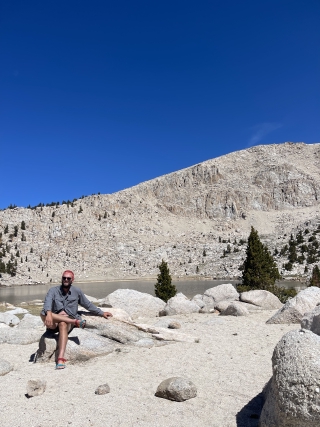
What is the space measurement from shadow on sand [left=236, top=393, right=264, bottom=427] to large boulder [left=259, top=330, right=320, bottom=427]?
1.78ft

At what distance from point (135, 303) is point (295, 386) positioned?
49.3 feet

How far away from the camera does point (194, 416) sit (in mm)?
5707

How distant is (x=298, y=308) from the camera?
13.8 m

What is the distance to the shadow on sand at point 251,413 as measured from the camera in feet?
17.8

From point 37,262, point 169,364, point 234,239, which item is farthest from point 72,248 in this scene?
point 169,364

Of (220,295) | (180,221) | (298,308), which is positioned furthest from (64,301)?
(180,221)

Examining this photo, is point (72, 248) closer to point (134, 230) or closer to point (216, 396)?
point (134, 230)

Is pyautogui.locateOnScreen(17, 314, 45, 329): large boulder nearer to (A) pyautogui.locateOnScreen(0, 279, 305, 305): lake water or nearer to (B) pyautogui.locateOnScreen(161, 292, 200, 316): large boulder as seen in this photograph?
(B) pyautogui.locateOnScreen(161, 292, 200, 316): large boulder

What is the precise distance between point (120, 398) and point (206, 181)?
149198 mm

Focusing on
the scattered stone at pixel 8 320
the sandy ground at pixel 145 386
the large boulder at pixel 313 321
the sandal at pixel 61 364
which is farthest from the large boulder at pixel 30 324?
the large boulder at pixel 313 321

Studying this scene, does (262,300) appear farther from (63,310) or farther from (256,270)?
(63,310)

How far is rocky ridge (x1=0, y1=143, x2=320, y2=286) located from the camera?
99.2m

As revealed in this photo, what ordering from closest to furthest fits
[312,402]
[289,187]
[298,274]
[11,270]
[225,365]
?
[312,402], [225,365], [298,274], [11,270], [289,187]

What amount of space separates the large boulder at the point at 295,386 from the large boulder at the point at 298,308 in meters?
9.50
